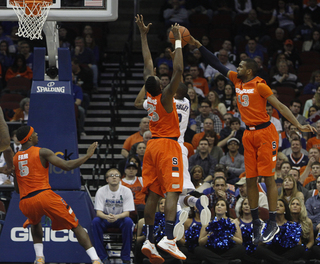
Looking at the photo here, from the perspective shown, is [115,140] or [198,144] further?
[115,140]

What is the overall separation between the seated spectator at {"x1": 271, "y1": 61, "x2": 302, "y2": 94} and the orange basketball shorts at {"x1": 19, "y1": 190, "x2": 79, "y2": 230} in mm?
7957

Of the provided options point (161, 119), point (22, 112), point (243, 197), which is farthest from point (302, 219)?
point (22, 112)

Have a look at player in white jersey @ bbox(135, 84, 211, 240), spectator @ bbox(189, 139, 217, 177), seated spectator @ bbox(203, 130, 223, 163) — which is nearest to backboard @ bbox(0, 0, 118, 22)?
player in white jersey @ bbox(135, 84, 211, 240)

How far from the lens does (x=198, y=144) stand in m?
12.5

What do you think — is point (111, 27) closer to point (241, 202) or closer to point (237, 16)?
point (237, 16)

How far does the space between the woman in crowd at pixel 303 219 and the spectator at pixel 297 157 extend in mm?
1908

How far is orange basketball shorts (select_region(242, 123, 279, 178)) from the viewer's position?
24.8 ft

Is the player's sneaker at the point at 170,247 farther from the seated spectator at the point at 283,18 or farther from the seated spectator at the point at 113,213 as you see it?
the seated spectator at the point at 283,18

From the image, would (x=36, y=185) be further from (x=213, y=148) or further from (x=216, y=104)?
(x=216, y=104)

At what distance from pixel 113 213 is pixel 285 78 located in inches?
272

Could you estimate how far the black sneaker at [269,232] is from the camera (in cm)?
766

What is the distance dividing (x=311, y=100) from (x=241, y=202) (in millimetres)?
4500

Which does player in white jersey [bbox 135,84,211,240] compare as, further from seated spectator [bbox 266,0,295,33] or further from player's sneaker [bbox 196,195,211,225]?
seated spectator [bbox 266,0,295,33]

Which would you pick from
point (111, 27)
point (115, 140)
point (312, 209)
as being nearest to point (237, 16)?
point (111, 27)
